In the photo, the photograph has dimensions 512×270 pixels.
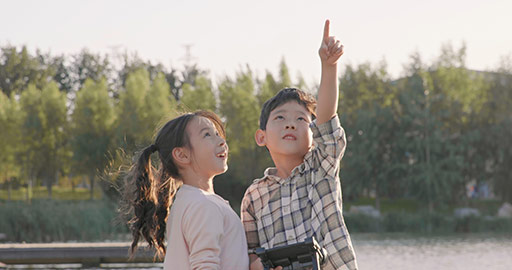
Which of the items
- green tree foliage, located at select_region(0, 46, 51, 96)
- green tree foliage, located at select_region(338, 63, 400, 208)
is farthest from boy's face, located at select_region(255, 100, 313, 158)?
green tree foliage, located at select_region(0, 46, 51, 96)

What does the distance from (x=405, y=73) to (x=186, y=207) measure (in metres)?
27.8

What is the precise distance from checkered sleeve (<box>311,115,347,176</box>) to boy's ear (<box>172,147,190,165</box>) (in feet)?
1.50

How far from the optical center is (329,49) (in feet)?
8.52

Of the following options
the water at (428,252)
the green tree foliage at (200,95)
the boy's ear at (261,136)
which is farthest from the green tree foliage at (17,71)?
the boy's ear at (261,136)

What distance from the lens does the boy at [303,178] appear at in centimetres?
272

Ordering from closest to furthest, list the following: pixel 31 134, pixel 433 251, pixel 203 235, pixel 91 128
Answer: pixel 203 235, pixel 433 251, pixel 91 128, pixel 31 134

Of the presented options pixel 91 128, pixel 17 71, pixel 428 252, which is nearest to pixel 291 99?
pixel 428 252

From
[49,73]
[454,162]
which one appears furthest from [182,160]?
[49,73]

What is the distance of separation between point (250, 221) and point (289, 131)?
1.23 feet

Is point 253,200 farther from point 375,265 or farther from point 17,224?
point 17,224

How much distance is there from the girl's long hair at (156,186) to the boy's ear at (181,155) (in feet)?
0.07

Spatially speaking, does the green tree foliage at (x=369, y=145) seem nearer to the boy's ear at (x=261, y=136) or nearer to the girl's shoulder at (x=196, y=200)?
the boy's ear at (x=261, y=136)

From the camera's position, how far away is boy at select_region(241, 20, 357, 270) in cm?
272

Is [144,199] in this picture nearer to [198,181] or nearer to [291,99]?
[198,181]
